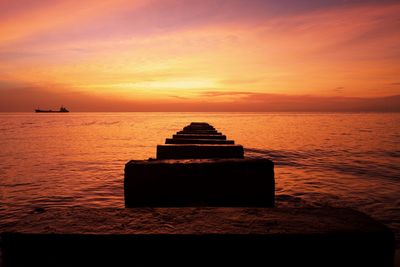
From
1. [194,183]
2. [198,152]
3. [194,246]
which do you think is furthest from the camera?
[198,152]

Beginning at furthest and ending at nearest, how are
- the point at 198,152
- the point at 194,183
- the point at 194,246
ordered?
1. the point at 198,152
2. the point at 194,183
3. the point at 194,246

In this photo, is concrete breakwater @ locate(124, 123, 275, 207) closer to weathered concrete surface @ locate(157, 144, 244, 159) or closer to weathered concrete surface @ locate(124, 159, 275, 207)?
weathered concrete surface @ locate(124, 159, 275, 207)

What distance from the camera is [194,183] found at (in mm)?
3531

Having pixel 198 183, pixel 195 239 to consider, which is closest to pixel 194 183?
pixel 198 183

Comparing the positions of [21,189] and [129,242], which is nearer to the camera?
[129,242]

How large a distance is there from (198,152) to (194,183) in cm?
214

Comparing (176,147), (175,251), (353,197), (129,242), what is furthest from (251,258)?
(353,197)

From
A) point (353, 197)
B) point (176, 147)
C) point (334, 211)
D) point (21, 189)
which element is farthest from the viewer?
Result: point (21, 189)

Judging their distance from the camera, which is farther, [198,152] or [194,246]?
[198,152]

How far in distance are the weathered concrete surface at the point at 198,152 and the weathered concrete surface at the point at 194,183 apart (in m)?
1.90

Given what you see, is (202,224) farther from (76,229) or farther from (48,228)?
(48,228)

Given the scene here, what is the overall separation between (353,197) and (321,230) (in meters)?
9.73

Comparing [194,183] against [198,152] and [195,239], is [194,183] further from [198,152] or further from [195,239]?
[198,152]

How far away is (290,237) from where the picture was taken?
1.94 meters
